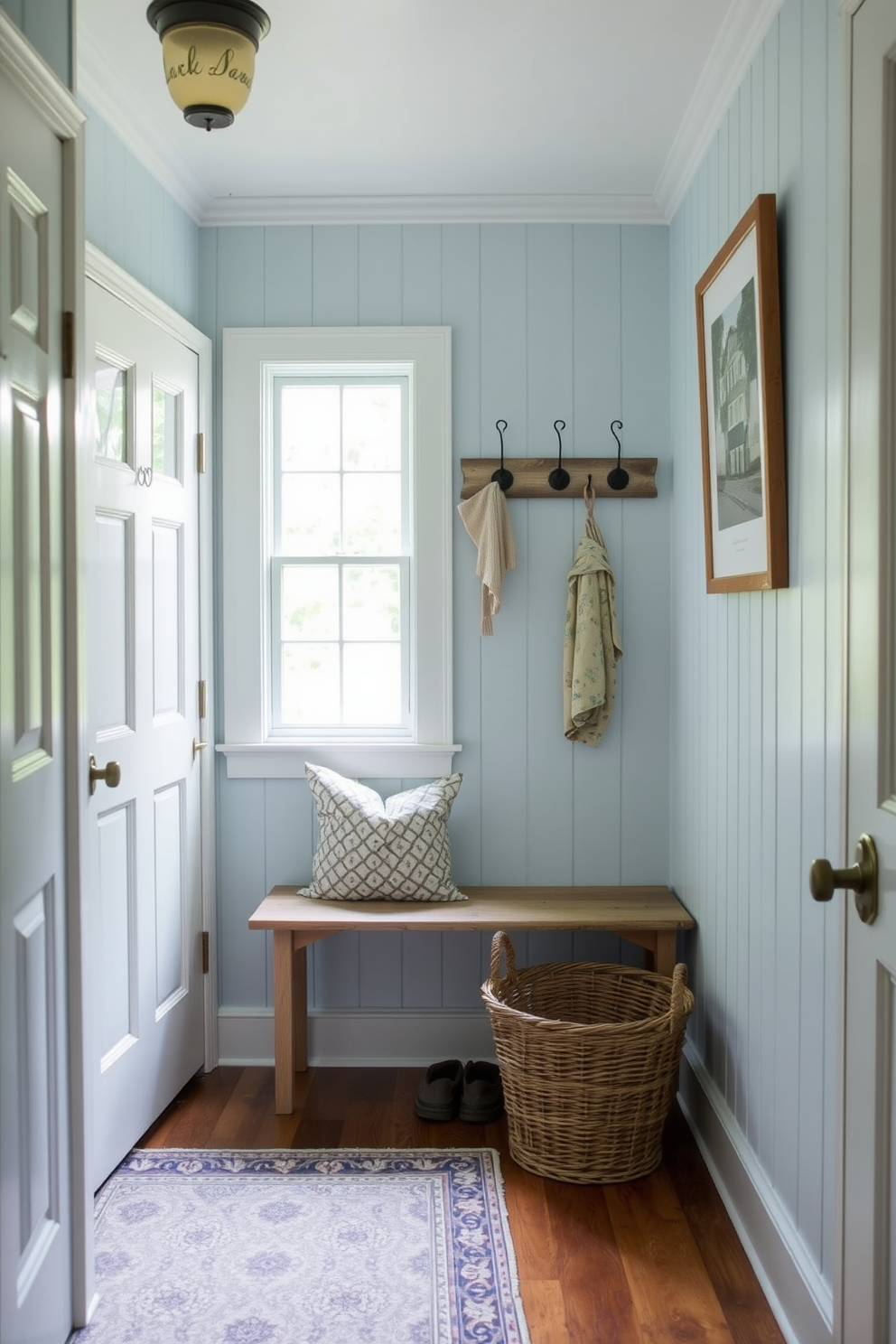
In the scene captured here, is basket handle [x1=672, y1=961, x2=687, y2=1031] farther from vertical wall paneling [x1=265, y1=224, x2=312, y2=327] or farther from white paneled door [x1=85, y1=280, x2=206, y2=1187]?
vertical wall paneling [x1=265, y1=224, x2=312, y2=327]

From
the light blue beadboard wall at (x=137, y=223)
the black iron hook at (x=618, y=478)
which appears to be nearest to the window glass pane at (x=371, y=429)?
the light blue beadboard wall at (x=137, y=223)

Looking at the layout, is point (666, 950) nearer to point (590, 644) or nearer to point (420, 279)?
point (590, 644)

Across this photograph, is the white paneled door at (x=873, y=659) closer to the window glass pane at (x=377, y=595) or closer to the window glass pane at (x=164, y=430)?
the window glass pane at (x=164, y=430)

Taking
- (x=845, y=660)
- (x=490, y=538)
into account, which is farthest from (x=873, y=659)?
(x=490, y=538)

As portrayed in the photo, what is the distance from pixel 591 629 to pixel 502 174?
134 cm

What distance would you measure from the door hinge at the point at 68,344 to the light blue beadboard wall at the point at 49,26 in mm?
409

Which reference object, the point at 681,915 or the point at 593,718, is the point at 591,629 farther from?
the point at 681,915

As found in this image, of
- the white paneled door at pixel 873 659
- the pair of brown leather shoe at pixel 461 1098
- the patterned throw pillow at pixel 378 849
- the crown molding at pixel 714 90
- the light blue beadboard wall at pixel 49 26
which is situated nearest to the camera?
the white paneled door at pixel 873 659

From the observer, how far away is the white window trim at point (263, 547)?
131 inches

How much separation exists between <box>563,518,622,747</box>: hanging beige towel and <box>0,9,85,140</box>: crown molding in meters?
1.81

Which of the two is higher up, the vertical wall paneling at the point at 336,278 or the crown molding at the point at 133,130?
the crown molding at the point at 133,130

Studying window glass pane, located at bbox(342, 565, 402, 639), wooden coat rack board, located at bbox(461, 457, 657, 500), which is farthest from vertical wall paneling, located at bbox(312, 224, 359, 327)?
window glass pane, located at bbox(342, 565, 402, 639)

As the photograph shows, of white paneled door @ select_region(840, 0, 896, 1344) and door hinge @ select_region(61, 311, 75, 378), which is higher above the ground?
door hinge @ select_region(61, 311, 75, 378)

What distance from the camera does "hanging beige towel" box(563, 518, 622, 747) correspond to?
3.21 metres
